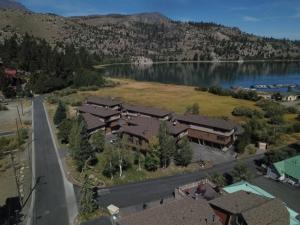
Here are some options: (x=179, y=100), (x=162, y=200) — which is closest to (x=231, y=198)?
(x=162, y=200)

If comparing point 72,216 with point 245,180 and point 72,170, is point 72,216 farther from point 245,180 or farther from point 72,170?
point 245,180

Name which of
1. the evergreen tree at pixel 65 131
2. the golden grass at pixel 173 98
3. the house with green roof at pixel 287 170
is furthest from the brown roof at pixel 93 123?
the house with green roof at pixel 287 170

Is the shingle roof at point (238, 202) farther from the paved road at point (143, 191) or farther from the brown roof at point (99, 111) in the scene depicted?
the brown roof at point (99, 111)

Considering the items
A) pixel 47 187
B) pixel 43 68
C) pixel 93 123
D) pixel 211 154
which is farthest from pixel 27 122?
pixel 43 68

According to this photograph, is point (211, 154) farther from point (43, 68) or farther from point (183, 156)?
point (43, 68)

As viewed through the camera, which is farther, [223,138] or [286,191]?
[223,138]

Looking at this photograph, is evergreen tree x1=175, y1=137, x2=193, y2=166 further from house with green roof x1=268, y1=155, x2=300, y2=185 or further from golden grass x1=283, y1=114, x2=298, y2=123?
golden grass x1=283, y1=114, x2=298, y2=123
